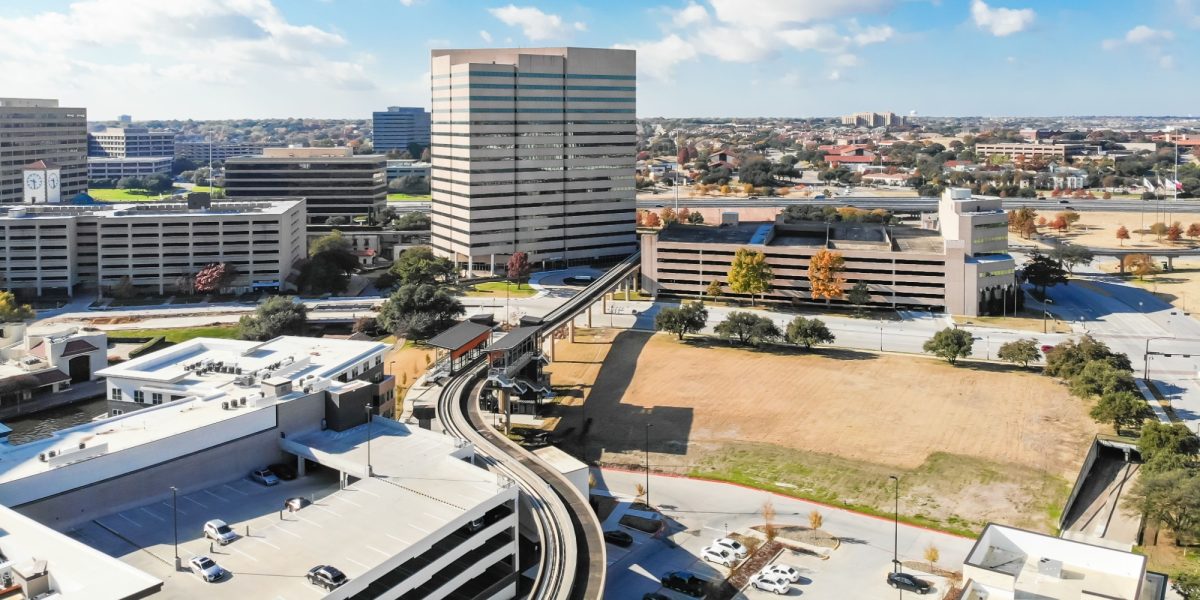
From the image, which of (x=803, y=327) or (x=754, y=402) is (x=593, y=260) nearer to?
(x=803, y=327)

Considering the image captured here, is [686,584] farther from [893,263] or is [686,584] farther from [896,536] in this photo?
[893,263]

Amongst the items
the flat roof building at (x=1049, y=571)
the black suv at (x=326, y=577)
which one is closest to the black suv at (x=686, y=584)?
the flat roof building at (x=1049, y=571)

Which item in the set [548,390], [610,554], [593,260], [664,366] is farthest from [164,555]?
[593,260]

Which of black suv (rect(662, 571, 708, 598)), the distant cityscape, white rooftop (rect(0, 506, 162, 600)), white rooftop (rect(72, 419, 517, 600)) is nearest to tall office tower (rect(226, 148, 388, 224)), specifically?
the distant cityscape

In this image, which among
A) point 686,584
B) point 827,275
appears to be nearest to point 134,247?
point 827,275

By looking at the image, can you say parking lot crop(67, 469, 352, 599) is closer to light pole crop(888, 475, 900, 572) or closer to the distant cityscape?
the distant cityscape
